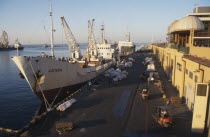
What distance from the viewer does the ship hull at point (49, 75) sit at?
1148 inches

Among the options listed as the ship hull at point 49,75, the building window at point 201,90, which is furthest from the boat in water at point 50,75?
the building window at point 201,90

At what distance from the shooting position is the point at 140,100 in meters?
29.5

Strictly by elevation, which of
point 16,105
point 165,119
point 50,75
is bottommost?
point 16,105

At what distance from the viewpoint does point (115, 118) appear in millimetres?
22172

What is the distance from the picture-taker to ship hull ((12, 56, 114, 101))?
29.2m

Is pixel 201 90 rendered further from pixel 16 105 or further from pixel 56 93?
pixel 16 105

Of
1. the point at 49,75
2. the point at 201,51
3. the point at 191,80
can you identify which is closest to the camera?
the point at 191,80

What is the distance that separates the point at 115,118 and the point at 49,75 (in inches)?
655

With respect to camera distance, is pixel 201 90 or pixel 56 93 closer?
pixel 201 90

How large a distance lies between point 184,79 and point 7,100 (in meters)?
39.3

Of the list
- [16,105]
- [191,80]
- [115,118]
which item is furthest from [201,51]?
[16,105]

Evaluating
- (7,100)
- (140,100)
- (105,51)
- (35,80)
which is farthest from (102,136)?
(105,51)

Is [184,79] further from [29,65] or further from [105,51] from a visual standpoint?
[105,51]

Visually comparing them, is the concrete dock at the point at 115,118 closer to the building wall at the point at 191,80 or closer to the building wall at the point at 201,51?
the building wall at the point at 191,80
